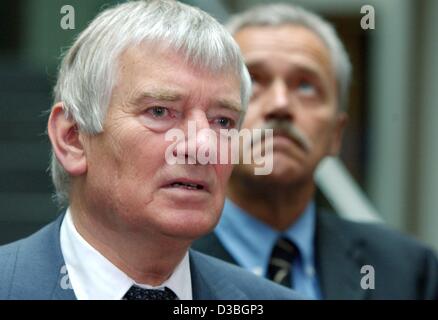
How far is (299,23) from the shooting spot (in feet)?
13.1

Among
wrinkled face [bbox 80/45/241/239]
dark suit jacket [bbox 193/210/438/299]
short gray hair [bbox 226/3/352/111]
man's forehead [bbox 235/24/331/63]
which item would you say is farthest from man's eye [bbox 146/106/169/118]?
short gray hair [bbox 226/3/352/111]

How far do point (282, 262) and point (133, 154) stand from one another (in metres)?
1.21

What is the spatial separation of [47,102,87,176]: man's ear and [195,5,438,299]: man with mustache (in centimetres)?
95

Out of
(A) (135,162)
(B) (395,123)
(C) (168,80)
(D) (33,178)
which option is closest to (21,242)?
(A) (135,162)

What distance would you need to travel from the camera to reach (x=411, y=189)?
24.9 ft

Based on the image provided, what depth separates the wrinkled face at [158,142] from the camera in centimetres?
256

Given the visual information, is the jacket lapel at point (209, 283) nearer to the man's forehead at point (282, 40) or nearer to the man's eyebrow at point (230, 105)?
the man's eyebrow at point (230, 105)

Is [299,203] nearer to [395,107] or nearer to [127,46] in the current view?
[127,46]

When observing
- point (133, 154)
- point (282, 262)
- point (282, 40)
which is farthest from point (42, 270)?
point (282, 40)

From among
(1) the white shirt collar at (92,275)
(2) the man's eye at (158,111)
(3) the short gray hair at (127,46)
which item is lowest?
(1) the white shirt collar at (92,275)

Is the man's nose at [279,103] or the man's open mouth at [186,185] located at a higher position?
the man's nose at [279,103]

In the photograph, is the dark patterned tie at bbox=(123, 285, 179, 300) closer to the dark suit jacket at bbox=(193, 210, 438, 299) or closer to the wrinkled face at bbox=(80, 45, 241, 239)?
the wrinkled face at bbox=(80, 45, 241, 239)

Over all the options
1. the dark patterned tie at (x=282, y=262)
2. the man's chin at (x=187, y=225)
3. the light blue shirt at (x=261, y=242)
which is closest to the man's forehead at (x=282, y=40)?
the light blue shirt at (x=261, y=242)

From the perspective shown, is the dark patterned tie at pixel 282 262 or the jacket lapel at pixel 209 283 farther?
the dark patterned tie at pixel 282 262
